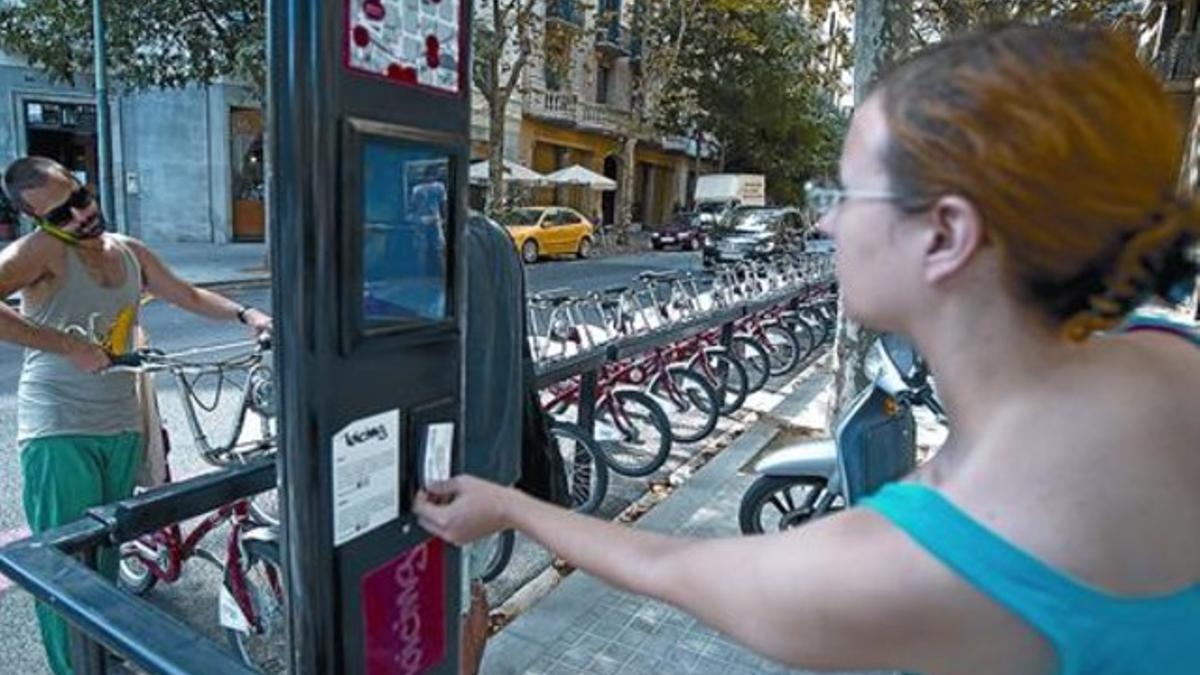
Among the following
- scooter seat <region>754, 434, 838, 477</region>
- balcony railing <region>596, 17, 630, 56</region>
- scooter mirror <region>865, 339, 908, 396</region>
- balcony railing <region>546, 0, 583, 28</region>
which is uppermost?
balcony railing <region>596, 17, 630, 56</region>

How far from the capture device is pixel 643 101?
23.3 metres

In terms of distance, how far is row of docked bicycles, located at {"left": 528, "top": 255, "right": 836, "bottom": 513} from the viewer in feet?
15.5

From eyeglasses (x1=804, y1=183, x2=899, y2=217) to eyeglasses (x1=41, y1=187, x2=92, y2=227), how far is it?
7.59 ft

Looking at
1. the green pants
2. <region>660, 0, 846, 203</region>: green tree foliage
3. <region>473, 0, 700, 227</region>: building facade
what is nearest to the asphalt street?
the green pants

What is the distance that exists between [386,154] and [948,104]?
67cm

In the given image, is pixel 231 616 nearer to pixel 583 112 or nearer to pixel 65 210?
pixel 65 210

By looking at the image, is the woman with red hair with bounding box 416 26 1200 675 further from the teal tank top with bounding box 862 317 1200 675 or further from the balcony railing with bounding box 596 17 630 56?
the balcony railing with bounding box 596 17 630 56

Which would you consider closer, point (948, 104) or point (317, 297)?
point (948, 104)

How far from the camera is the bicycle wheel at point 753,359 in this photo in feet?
24.3

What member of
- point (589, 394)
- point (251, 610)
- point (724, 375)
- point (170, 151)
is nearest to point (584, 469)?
point (589, 394)

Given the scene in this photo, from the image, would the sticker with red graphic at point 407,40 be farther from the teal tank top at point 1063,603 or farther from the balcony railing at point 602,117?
the balcony railing at point 602,117

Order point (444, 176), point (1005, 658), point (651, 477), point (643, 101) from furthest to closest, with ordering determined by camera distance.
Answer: point (643, 101) < point (651, 477) < point (444, 176) < point (1005, 658)

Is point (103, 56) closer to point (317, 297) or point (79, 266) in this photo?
point (79, 266)

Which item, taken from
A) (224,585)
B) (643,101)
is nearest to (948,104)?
(224,585)
